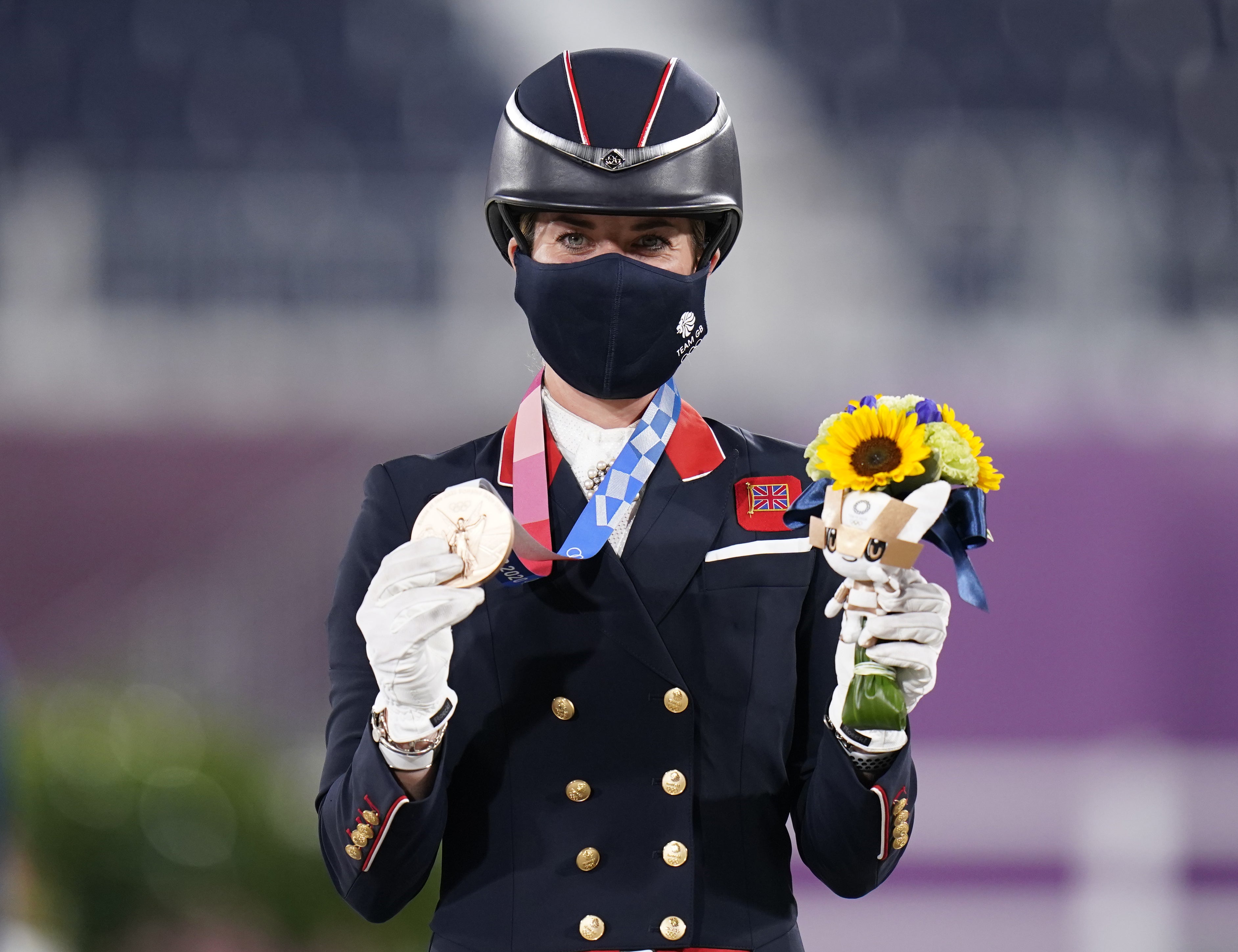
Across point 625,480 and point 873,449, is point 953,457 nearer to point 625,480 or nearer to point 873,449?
point 873,449

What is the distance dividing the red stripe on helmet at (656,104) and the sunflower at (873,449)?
0.35 m

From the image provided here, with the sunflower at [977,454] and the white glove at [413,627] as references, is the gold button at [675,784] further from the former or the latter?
the sunflower at [977,454]

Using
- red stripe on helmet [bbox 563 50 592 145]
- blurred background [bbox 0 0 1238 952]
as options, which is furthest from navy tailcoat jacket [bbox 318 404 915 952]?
blurred background [bbox 0 0 1238 952]

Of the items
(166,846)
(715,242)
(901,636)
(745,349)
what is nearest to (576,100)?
(715,242)

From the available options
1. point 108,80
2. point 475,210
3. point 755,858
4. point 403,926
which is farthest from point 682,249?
point 108,80

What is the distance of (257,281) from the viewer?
4188 millimetres

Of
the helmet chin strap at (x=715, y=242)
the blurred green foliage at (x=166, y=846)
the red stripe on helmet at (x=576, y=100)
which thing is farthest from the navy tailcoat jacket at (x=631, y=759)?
the blurred green foliage at (x=166, y=846)

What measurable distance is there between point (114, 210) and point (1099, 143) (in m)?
3.23

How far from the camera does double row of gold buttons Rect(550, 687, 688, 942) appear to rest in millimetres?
1178

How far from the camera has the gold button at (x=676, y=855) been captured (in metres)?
1.20

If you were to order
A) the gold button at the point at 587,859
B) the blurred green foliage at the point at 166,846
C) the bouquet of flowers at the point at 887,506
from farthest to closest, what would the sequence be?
the blurred green foliage at the point at 166,846
the gold button at the point at 587,859
the bouquet of flowers at the point at 887,506

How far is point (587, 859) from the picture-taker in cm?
120

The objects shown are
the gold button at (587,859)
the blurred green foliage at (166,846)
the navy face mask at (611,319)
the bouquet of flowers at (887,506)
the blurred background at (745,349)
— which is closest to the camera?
the bouquet of flowers at (887,506)

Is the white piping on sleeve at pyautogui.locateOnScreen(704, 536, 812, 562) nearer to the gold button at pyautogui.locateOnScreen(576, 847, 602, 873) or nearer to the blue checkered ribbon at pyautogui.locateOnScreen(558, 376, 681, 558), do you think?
the blue checkered ribbon at pyautogui.locateOnScreen(558, 376, 681, 558)
